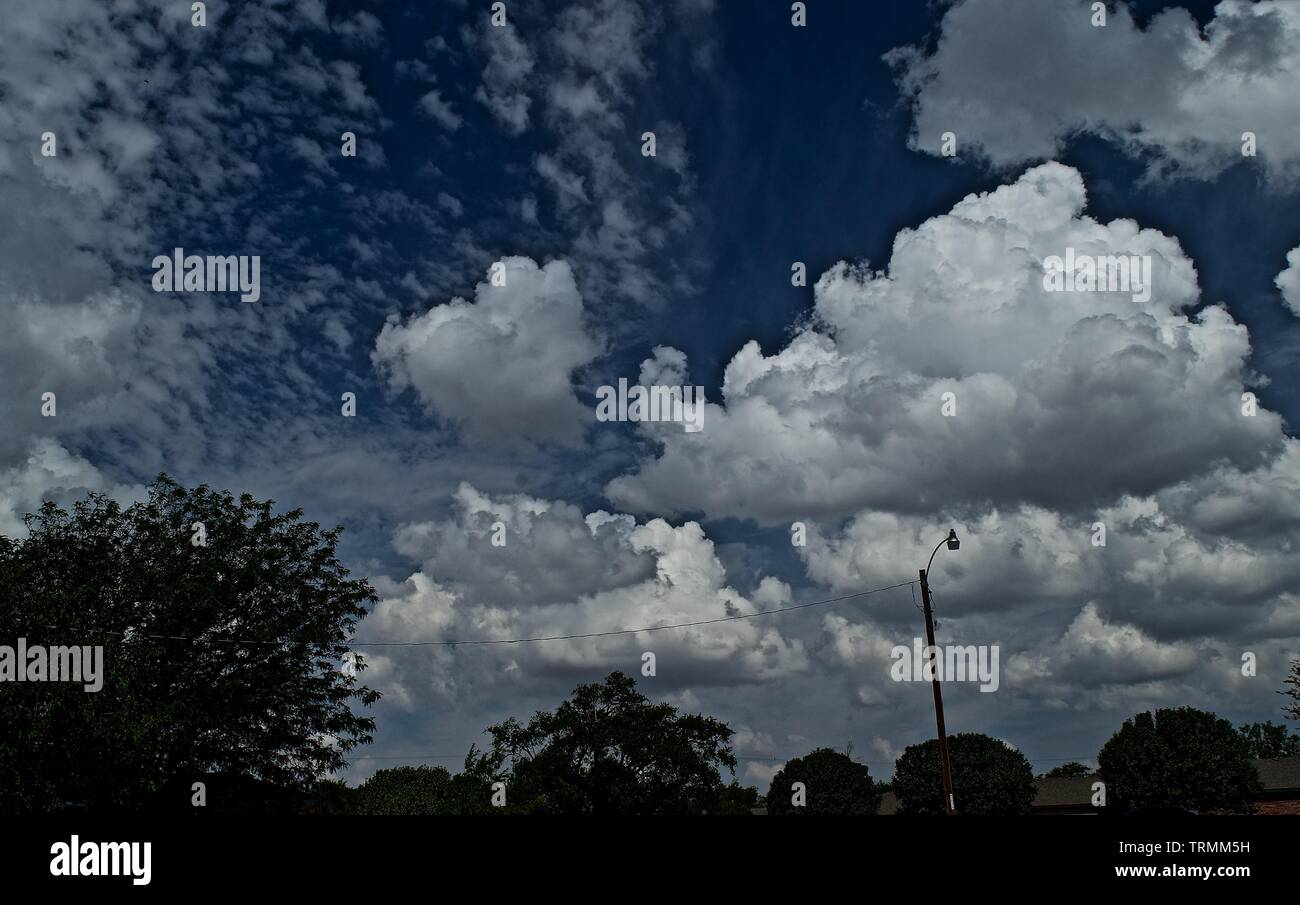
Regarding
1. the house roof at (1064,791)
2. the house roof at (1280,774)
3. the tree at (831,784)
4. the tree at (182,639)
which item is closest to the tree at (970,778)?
the tree at (831,784)

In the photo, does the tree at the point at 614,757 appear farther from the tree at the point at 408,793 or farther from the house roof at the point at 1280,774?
the house roof at the point at 1280,774

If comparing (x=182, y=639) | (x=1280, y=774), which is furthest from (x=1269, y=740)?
(x=182, y=639)

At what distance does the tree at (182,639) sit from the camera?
91.0 ft

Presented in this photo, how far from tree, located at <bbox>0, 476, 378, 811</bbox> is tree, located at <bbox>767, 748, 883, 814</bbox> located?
92.0 ft

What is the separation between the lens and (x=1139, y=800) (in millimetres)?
49344

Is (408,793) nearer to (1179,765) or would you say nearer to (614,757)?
(614,757)

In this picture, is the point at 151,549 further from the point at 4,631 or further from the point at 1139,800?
the point at 1139,800

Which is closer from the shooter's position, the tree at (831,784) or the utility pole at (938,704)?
the utility pole at (938,704)

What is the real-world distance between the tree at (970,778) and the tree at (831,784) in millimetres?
3523

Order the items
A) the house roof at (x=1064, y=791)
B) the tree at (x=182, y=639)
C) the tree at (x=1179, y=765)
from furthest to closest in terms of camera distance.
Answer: the house roof at (x=1064, y=791) < the tree at (x=1179, y=765) < the tree at (x=182, y=639)

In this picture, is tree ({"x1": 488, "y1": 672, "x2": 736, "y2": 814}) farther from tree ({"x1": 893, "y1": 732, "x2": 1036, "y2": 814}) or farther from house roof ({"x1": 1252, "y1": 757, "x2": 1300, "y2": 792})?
house roof ({"x1": 1252, "y1": 757, "x2": 1300, "y2": 792})

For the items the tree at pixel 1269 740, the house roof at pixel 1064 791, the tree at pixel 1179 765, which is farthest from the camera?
the tree at pixel 1269 740
